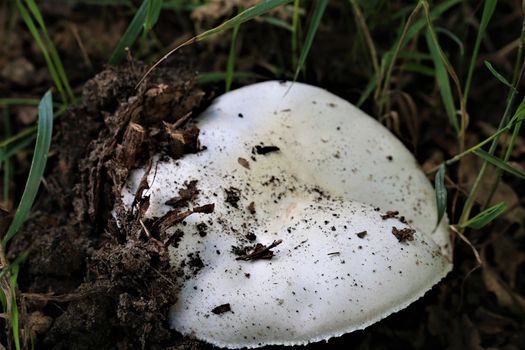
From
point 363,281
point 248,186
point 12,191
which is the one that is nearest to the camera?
point 363,281

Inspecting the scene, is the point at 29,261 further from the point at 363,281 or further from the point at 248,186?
the point at 363,281

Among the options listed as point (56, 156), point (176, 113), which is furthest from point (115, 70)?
point (56, 156)

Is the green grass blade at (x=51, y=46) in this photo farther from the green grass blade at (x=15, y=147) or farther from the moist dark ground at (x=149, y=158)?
the green grass blade at (x=15, y=147)

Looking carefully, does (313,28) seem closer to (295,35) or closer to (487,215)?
(295,35)

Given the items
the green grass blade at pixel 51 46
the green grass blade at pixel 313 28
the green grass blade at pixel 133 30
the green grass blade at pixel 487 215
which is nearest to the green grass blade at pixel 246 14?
the green grass blade at pixel 313 28

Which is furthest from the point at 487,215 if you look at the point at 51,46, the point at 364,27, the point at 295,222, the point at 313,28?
the point at 51,46
